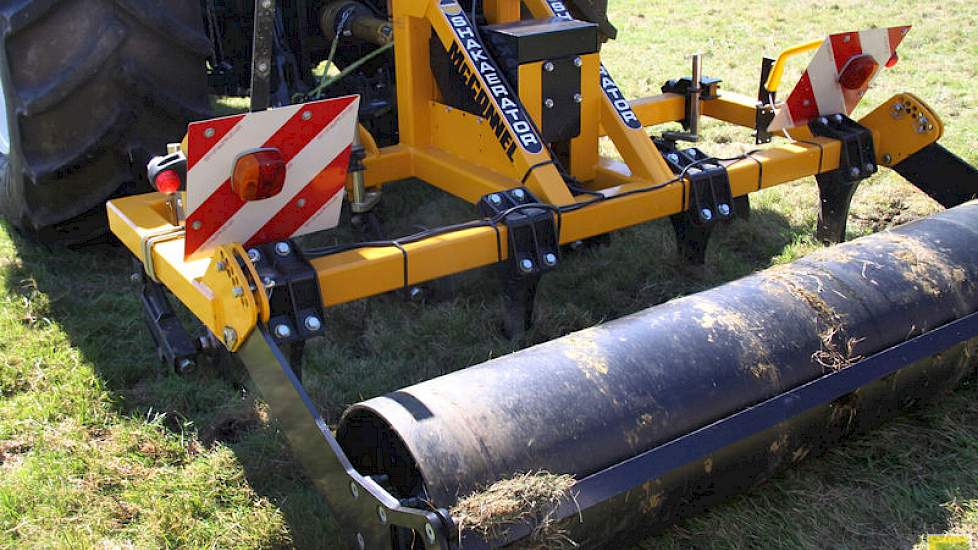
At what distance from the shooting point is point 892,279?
2.55 metres

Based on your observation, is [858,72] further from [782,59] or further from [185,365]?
[185,365]

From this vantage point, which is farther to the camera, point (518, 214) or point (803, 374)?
point (518, 214)

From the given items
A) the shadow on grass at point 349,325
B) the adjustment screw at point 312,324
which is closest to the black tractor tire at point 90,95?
the shadow on grass at point 349,325

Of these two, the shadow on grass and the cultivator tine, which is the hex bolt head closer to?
the shadow on grass

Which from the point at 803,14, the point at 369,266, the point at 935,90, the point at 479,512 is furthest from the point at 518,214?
the point at 803,14

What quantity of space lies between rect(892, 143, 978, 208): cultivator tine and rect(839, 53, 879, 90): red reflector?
0.32m

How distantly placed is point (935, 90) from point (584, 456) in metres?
5.17

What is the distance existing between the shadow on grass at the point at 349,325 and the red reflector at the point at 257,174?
2.50 feet

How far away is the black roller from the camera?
201 centimetres

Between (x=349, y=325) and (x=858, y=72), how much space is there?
6.51ft

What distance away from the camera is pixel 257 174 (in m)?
2.39

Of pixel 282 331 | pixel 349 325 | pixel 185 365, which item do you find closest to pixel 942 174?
pixel 349 325

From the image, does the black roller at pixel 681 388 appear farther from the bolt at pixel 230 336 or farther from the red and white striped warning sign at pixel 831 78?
the red and white striped warning sign at pixel 831 78

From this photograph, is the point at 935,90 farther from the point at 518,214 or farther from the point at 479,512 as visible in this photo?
the point at 479,512
